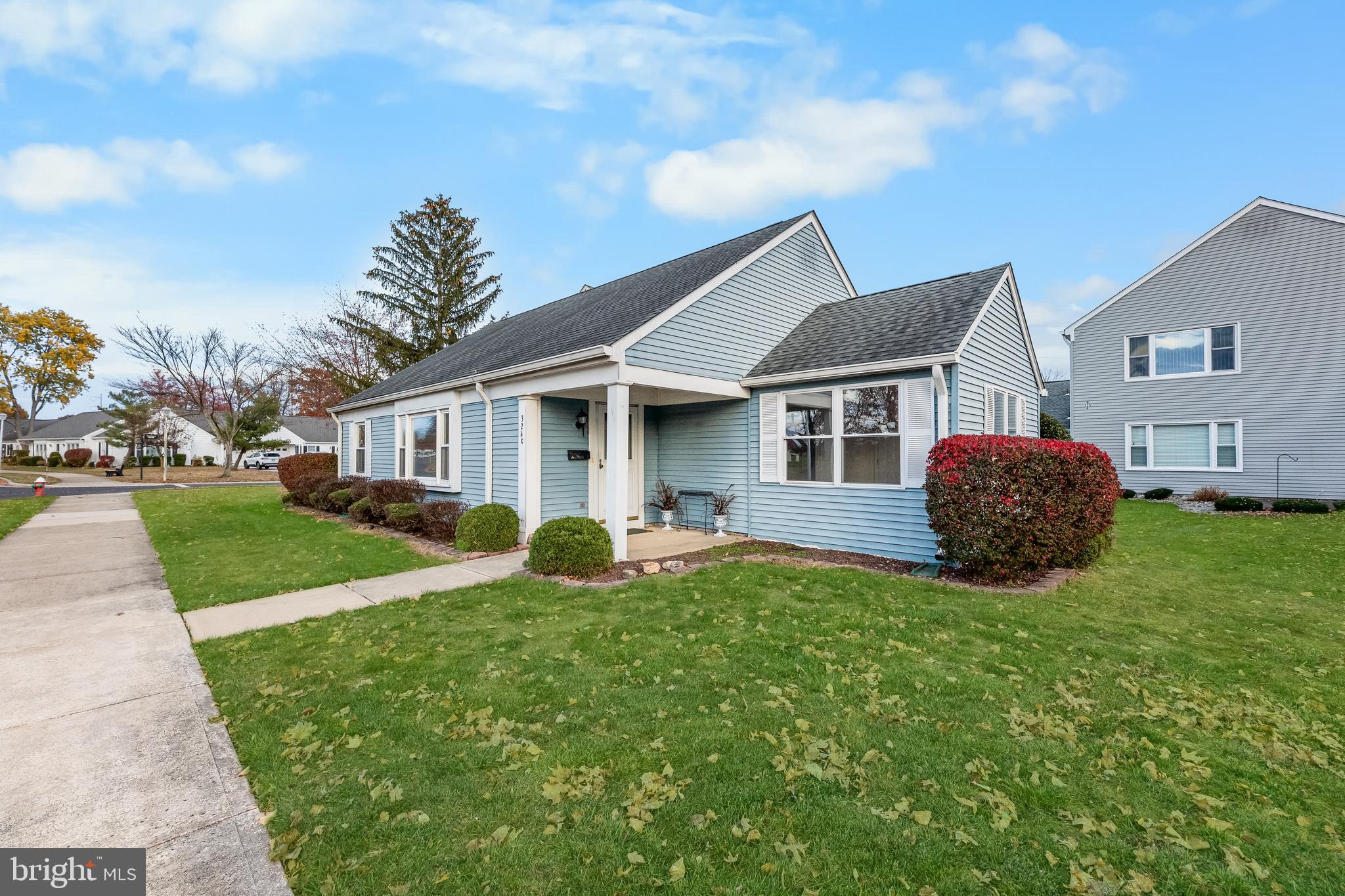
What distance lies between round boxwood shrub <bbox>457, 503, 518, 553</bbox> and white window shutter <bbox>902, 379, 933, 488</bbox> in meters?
6.25

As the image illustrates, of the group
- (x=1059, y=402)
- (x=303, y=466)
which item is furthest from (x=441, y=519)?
(x=1059, y=402)

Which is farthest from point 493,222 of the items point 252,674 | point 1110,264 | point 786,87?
point 252,674

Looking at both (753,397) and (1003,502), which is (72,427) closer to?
(753,397)

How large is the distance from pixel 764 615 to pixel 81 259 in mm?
21327

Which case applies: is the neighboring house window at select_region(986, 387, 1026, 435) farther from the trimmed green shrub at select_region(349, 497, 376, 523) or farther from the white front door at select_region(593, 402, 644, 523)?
the trimmed green shrub at select_region(349, 497, 376, 523)

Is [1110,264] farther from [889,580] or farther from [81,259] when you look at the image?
[81,259]

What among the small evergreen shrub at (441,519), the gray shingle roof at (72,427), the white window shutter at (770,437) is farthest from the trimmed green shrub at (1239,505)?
the gray shingle roof at (72,427)

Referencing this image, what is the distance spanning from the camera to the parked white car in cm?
4419

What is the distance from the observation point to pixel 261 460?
146 feet

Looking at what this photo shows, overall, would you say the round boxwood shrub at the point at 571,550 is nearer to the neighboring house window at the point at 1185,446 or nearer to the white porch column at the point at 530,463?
the white porch column at the point at 530,463

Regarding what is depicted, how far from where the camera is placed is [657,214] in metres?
18.3

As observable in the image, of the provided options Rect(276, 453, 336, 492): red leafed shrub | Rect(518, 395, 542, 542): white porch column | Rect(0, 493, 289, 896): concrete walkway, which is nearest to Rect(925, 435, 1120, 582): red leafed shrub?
Rect(518, 395, 542, 542): white porch column

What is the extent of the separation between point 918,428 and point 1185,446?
46.4ft

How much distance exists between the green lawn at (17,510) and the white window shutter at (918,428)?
16549mm
